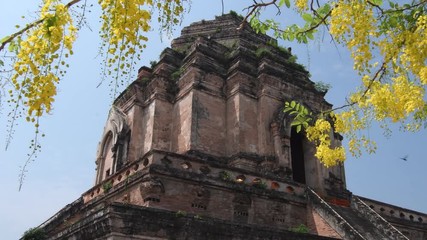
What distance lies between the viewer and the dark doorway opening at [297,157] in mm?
16469

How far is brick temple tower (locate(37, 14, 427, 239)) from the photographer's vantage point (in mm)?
8719

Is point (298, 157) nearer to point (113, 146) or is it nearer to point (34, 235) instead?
point (113, 146)

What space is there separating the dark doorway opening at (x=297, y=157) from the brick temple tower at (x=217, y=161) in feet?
0.13

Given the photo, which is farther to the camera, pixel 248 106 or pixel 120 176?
pixel 248 106

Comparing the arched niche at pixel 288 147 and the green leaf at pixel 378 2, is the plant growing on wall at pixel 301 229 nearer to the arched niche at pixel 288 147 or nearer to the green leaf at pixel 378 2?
the arched niche at pixel 288 147

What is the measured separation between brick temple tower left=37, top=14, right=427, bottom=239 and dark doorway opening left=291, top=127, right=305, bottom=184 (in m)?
0.04

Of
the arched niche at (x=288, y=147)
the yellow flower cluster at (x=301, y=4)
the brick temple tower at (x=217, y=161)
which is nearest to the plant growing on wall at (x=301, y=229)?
the brick temple tower at (x=217, y=161)

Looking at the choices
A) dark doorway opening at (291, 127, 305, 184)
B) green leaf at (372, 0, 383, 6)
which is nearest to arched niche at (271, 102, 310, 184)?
dark doorway opening at (291, 127, 305, 184)

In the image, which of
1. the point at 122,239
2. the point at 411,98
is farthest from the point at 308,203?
the point at 411,98

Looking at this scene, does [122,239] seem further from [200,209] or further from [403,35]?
[403,35]

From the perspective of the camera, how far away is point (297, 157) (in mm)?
16875

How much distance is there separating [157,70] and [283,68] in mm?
5218

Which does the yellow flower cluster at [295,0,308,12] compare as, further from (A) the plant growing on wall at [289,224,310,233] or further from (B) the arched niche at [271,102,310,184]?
(B) the arched niche at [271,102,310,184]

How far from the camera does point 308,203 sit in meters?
12.4
